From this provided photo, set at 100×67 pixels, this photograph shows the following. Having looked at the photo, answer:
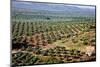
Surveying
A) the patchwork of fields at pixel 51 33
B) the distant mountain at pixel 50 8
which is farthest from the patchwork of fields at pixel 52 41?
the distant mountain at pixel 50 8

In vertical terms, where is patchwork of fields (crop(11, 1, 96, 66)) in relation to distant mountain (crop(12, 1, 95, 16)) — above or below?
below

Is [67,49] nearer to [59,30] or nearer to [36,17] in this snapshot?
[59,30]

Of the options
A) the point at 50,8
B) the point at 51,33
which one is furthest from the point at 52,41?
the point at 50,8

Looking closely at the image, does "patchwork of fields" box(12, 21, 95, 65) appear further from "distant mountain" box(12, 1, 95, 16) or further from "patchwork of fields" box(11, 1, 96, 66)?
"distant mountain" box(12, 1, 95, 16)

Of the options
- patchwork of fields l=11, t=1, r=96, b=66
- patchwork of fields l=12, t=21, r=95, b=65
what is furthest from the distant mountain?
patchwork of fields l=12, t=21, r=95, b=65

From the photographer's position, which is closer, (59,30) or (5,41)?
(5,41)

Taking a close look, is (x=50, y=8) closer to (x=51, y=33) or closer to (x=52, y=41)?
(x=51, y=33)

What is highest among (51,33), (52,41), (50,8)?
(50,8)

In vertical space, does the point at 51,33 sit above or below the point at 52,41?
above

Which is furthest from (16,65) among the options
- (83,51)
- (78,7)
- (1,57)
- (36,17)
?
(78,7)

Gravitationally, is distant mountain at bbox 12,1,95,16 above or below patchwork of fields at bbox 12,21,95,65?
above

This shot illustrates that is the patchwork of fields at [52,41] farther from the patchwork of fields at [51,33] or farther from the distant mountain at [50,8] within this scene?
the distant mountain at [50,8]
